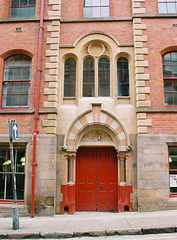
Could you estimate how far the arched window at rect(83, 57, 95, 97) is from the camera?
10539 mm

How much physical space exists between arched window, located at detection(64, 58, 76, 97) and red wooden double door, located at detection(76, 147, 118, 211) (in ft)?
8.53

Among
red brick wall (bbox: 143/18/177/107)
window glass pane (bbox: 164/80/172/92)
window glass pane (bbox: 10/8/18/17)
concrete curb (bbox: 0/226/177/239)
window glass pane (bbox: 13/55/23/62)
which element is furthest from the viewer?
window glass pane (bbox: 10/8/18/17)

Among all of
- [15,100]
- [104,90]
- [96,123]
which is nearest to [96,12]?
[104,90]

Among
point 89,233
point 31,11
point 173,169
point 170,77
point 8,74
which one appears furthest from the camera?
point 31,11

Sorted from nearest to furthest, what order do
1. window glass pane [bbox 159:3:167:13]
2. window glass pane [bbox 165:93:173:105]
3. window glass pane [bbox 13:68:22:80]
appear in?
window glass pane [bbox 165:93:173:105]
window glass pane [bbox 13:68:22:80]
window glass pane [bbox 159:3:167:13]

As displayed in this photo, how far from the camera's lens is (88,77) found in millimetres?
10688

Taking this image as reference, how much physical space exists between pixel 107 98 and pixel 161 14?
15.2 feet

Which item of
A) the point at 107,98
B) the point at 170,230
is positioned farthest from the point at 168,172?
the point at 107,98

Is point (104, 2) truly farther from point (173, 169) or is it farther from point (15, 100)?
point (173, 169)

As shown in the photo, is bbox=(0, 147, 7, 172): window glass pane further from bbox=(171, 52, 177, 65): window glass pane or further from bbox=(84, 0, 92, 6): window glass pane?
bbox=(171, 52, 177, 65): window glass pane

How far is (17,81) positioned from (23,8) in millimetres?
3895

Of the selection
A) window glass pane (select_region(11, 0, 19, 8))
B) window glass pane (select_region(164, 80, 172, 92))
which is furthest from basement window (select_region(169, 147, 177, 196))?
window glass pane (select_region(11, 0, 19, 8))

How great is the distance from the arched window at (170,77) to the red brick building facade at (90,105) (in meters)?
0.05

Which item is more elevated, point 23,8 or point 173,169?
point 23,8
